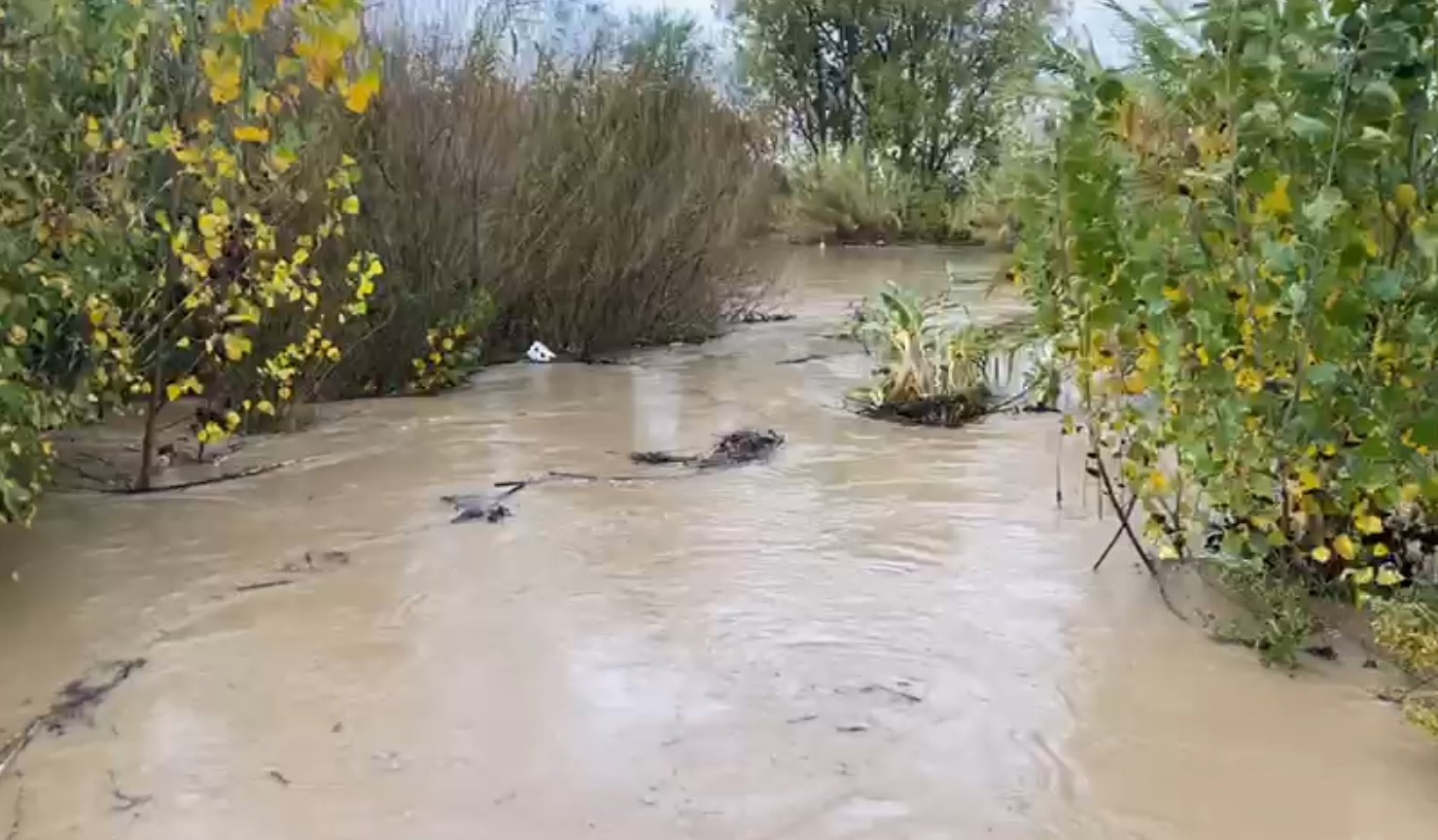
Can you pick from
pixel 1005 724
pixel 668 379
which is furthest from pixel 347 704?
pixel 668 379

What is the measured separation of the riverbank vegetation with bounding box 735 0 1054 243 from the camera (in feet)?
66.9

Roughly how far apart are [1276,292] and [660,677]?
1816 millimetres

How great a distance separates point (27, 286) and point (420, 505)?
1701 millimetres

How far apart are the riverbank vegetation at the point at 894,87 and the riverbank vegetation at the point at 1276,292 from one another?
1595 centimetres

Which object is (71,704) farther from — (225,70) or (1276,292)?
(1276,292)

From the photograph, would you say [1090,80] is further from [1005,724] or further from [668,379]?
[668,379]

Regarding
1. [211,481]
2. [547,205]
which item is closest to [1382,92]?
[211,481]

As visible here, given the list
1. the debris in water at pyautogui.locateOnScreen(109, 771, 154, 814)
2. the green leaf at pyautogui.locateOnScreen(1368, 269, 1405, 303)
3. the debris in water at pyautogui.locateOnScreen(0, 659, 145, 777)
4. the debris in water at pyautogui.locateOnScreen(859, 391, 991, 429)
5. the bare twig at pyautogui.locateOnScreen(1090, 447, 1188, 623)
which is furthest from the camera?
the debris in water at pyautogui.locateOnScreen(859, 391, 991, 429)

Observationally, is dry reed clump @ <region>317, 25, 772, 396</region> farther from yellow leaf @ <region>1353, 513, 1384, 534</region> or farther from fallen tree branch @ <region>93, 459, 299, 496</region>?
yellow leaf @ <region>1353, 513, 1384, 534</region>

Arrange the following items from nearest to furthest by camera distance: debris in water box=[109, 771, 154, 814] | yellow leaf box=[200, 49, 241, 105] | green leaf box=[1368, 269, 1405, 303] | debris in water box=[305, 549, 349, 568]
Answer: yellow leaf box=[200, 49, 241, 105], debris in water box=[109, 771, 154, 814], green leaf box=[1368, 269, 1405, 303], debris in water box=[305, 549, 349, 568]

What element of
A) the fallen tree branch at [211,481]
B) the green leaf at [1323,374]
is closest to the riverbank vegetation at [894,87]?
the fallen tree branch at [211,481]

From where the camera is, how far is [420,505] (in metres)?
5.34

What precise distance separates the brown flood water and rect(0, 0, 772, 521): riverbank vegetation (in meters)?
0.59

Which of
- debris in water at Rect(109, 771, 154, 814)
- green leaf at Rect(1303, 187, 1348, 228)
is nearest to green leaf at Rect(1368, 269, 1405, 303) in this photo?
green leaf at Rect(1303, 187, 1348, 228)
